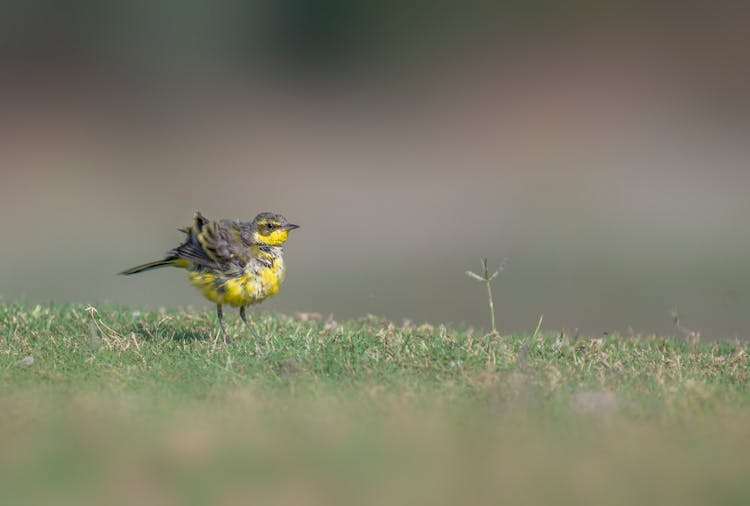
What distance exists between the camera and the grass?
19.7 ft

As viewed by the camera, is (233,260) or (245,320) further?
(245,320)

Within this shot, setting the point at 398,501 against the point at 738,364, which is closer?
the point at 398,501

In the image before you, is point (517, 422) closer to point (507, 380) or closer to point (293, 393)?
point (507, 380)

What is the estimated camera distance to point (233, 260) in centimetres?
1025

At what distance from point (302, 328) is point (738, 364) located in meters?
3.66

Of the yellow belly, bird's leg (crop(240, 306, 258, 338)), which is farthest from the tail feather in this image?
bird's leg (crop(240, 306, 258, 338))

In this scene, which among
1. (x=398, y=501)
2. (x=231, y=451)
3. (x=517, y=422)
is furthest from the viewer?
(x=517, y=422)

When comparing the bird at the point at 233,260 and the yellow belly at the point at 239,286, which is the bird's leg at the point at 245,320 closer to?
the bird at the point at 233,260

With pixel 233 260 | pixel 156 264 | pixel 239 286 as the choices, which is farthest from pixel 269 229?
pixel 156 264

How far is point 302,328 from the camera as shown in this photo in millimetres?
10734

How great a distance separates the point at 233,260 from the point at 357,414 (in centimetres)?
307

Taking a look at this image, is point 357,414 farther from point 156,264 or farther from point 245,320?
point 156,264

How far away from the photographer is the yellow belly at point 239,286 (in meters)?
10.2

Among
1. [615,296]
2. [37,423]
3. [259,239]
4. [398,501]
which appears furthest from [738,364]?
[615,296]
